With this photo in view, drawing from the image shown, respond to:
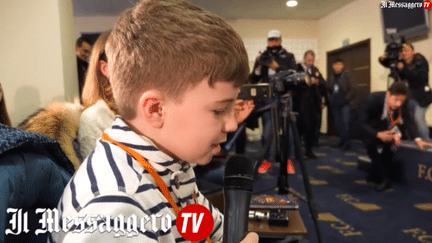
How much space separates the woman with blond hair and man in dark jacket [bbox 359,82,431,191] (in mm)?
2180

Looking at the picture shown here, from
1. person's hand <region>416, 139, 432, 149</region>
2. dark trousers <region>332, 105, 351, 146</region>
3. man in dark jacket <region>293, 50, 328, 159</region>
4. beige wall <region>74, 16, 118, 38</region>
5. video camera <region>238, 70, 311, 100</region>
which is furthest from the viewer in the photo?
beige wall <region>74, 16, 118, 38</region>

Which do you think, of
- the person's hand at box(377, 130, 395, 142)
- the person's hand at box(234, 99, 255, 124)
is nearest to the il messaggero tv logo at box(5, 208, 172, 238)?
the person's hand at box(234, 99, 255, 124)

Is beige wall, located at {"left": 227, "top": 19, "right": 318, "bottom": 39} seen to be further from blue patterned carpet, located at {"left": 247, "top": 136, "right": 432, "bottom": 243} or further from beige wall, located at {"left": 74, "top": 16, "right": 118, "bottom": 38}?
blue patterned carpet, located at {"left": 247, "top": 136, "right": 432, "bottom": 243}

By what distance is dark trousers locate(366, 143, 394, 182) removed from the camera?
106 inches

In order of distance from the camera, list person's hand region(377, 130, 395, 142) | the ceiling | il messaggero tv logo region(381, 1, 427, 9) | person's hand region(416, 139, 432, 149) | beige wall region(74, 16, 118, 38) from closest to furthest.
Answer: person's hand region(416, 139, 432, 149)
person's hand region(377, 130, 395, 142)
il messaggero tv logo region(381, 1, 427, 9)
the ceiling
beige wall region(74, 16, 118, 38)

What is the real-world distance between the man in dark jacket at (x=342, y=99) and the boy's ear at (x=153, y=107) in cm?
455

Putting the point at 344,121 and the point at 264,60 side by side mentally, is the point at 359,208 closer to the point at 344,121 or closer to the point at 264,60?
the point at 264,60

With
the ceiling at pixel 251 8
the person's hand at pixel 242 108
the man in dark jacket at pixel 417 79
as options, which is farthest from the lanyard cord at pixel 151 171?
the ceiling at pixel 251 8

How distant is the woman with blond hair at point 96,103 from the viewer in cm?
111

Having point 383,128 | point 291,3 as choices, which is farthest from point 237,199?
point 291,3

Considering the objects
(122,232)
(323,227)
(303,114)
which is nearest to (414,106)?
(303,114)

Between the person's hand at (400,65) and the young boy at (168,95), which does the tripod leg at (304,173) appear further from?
the person's hand at (400,65)

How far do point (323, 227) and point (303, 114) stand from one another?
7.98 ft

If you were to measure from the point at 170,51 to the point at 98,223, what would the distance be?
24 cm
